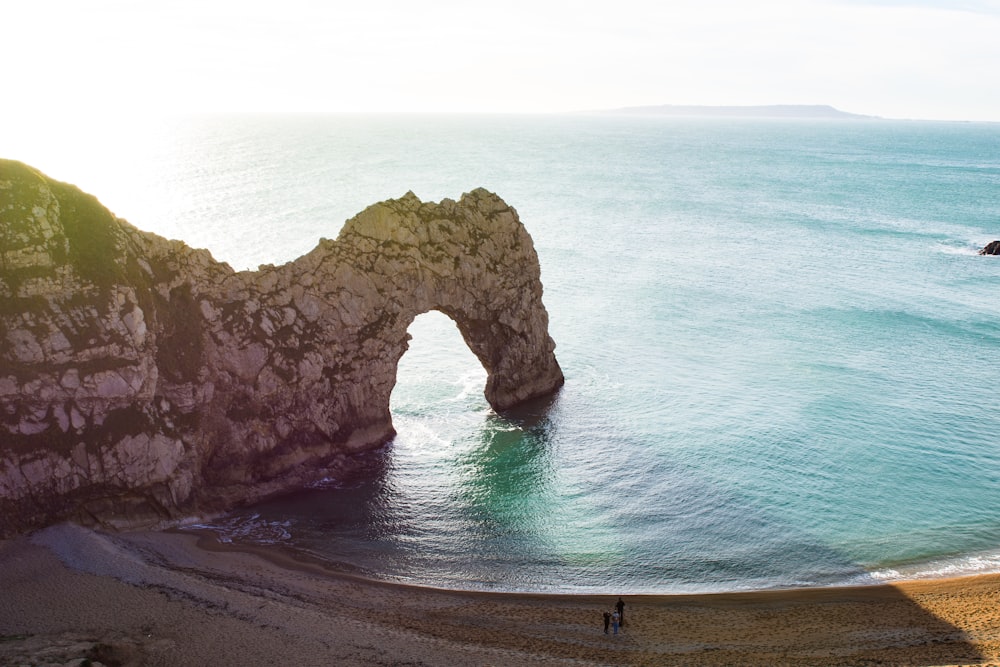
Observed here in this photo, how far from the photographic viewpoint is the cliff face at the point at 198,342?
117 feet

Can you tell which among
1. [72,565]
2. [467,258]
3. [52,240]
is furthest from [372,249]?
[72,565]

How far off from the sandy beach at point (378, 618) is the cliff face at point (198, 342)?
10.9 feet

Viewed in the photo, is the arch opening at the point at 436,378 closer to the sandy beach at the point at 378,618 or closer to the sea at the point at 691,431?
the sea at the point at 691,431

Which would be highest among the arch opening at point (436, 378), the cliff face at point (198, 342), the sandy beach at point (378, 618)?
the cliff face at point (198, 342)

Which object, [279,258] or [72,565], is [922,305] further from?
[72,565]

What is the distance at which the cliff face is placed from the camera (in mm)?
35656

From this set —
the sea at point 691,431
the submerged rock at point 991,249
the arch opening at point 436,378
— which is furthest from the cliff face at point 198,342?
the submerged rock at point 991,249

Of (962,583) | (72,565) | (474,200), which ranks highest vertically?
(474,200)

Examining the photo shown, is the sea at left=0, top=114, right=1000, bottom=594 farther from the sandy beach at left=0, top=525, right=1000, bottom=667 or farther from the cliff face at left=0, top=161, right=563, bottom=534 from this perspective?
the cliff face at left=0, top=161, right=563, bottom=534

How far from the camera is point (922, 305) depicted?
257ft

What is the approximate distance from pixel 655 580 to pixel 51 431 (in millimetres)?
28466

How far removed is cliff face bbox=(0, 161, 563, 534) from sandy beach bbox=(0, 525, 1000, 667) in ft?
10.9

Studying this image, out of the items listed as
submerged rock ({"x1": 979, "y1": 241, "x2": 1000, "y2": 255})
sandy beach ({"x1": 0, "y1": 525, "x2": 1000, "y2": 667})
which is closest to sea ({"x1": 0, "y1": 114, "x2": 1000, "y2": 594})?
submerged rock ({"x1": 979, "y1": 241, "x2": 1000, "y2": 255})

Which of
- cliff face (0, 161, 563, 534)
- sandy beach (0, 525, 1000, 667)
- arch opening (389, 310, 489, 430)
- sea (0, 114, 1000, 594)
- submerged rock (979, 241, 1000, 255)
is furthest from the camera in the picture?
submerged rock (979, 241, 1000, 255)
